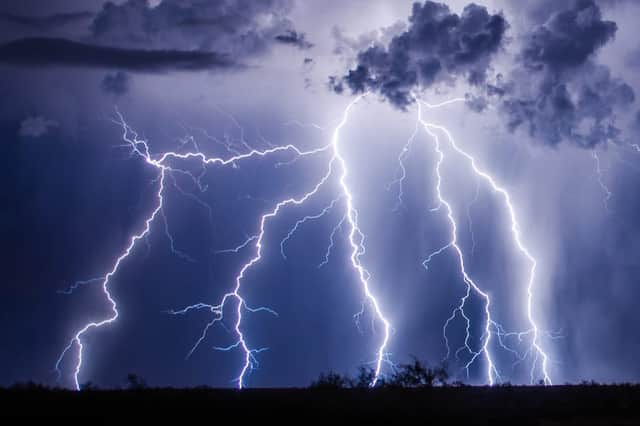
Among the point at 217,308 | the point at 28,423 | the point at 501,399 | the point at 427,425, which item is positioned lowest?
the point at 28,423

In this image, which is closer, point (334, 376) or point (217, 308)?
point (334, 376)

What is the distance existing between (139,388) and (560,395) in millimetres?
6476

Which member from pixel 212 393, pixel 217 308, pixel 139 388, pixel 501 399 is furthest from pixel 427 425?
pixel 217 308

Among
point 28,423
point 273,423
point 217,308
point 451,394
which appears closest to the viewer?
point 28,423

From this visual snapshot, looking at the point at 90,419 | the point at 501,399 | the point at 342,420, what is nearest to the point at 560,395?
the point at 501,399

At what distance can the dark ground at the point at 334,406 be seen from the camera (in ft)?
26.8

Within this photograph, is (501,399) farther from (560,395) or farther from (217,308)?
(217,308)

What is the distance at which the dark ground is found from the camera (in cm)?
816

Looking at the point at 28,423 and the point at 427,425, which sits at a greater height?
the point at 427,425

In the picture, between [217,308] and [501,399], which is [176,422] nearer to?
[501,399]

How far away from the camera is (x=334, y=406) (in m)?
9.01

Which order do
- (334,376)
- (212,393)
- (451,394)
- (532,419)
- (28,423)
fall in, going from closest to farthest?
1. (28,423)
2. (532,419)
3. (212,393)
4. (451,394)
5. (334,376)

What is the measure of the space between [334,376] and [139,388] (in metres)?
3.90

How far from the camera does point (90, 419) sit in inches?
300
